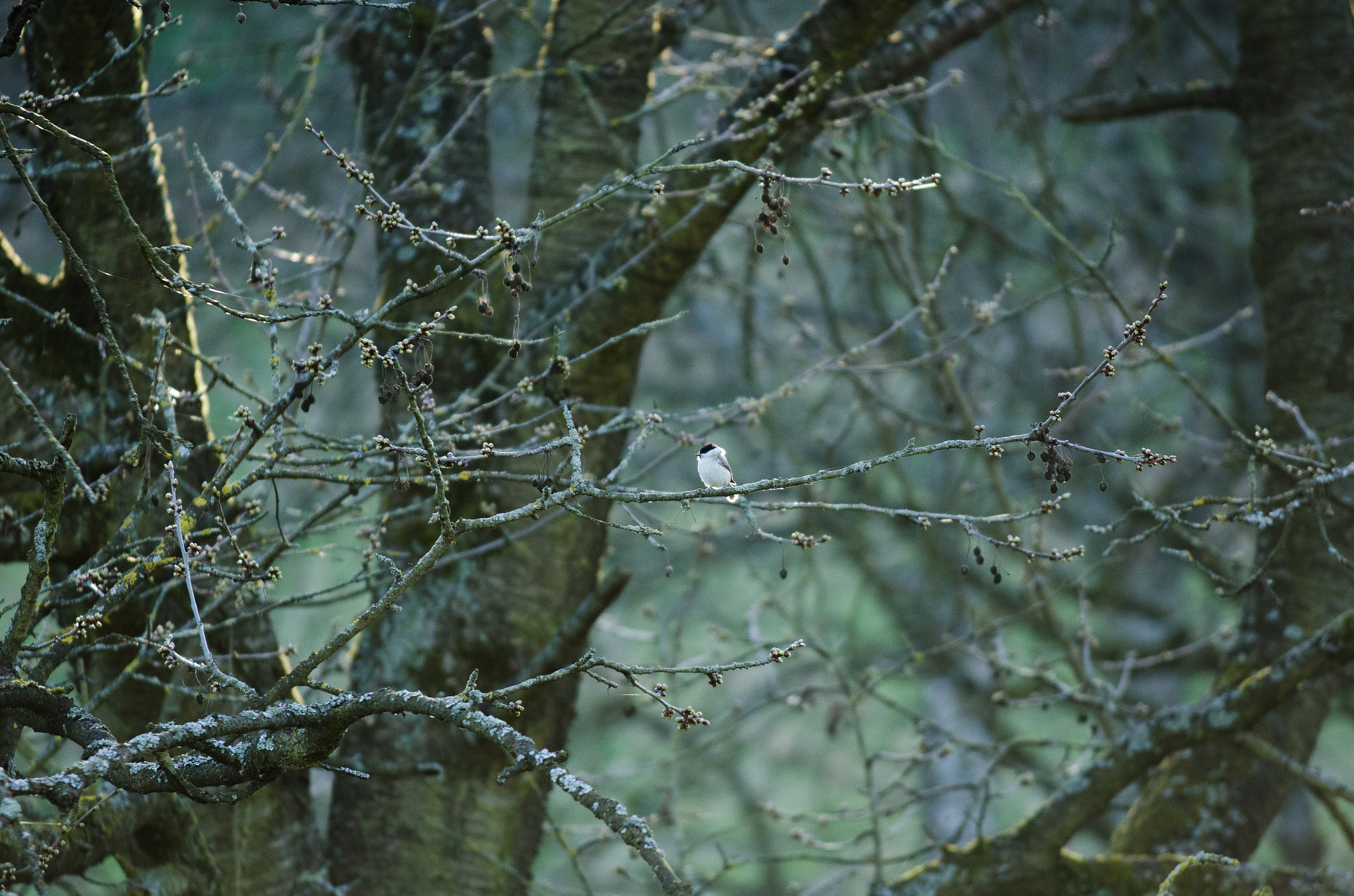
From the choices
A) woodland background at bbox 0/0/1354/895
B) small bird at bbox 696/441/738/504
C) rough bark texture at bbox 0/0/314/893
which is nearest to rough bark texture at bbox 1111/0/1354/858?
woodland background at bbox 0/0/1354/895

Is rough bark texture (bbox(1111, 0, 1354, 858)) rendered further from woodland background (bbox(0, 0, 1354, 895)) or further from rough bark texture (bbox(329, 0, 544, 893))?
rough bark texture (bbox(329, 0, 544, 893))

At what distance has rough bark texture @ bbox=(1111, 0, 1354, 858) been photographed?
10.2ft

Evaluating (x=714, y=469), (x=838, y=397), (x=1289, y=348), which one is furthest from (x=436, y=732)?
(x=838, y=397)

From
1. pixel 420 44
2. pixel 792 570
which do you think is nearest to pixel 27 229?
pixel 420 44

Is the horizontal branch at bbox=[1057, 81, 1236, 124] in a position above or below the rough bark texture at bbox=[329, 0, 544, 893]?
above

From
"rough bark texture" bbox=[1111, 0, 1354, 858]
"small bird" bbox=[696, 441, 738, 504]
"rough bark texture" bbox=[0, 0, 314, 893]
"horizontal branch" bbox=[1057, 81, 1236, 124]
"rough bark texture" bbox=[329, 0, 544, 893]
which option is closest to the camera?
"small bird" bbox=[696, 441, 738, 504]

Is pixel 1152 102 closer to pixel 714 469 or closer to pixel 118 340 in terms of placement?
pixel 714 469

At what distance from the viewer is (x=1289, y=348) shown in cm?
370

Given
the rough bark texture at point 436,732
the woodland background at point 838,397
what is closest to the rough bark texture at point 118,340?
the woodland background at point 838,397

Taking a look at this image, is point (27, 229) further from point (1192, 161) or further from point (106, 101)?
point (1192, 161)

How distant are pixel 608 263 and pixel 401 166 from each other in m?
0.93

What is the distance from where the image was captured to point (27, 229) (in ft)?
22.7

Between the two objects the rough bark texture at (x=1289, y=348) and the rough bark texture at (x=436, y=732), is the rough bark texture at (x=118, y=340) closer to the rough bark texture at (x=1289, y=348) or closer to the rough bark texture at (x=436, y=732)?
the rough bark texture at (x=436, y=732)

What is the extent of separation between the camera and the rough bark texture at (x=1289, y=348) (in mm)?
3109
